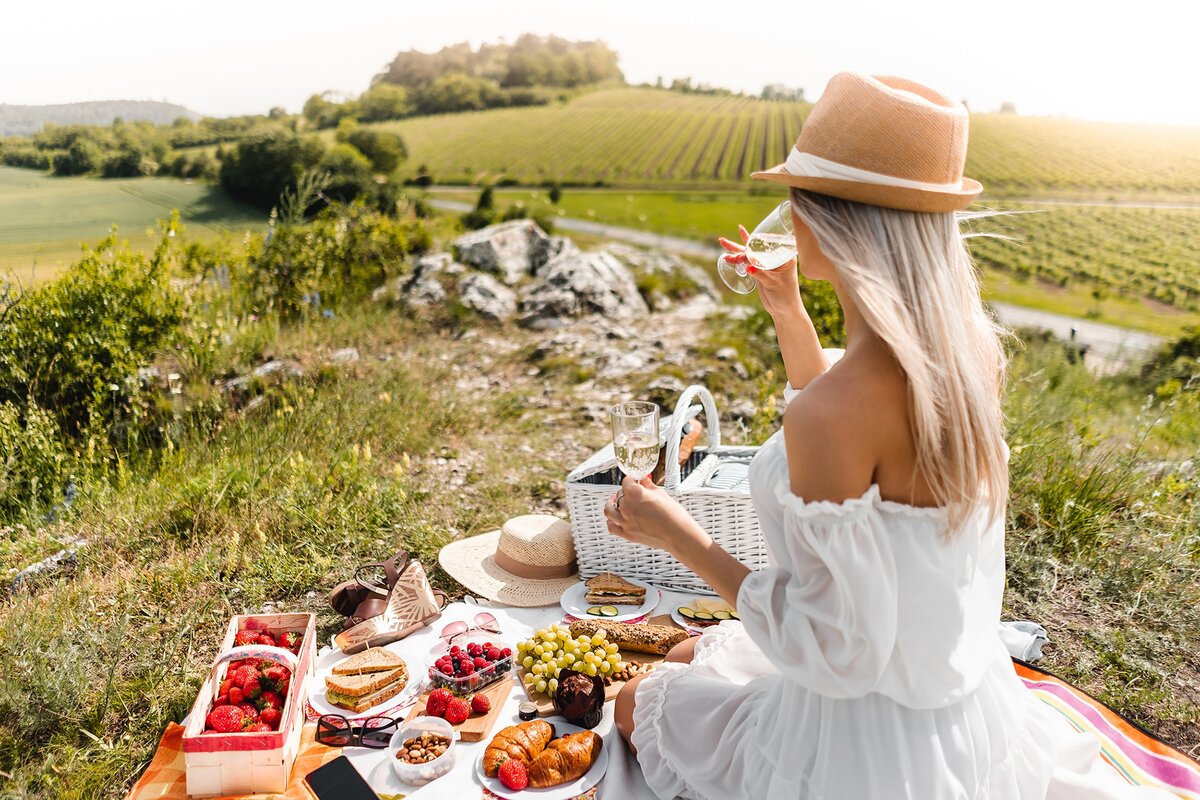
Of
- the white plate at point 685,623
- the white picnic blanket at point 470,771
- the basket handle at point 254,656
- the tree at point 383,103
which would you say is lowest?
the white picnic blanket at point 470,771

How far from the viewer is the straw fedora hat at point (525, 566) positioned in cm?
392

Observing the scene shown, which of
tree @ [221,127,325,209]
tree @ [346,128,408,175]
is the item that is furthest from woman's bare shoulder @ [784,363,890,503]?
tree @ [346,128,408,175]

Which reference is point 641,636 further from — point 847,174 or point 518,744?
point 847,174

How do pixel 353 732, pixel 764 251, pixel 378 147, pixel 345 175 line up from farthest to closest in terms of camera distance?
pixel 378 147 < pixel 345 175 < pixel 353 732 < pixel 764 251

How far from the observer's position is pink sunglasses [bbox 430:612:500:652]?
11.6ft

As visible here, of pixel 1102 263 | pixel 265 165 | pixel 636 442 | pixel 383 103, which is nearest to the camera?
pixel 636 442

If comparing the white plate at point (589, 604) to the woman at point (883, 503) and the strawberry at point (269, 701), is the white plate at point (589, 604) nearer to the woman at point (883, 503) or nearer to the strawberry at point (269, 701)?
the strawberry at point (269, 701)

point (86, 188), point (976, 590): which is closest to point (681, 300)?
point (86, 188)

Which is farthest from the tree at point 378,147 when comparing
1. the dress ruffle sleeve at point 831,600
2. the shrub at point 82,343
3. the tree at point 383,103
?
the dress ruffle sleeve at point 831,600

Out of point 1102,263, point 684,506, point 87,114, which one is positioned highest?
point 87,114

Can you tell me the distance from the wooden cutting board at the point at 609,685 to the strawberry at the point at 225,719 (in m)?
1.06

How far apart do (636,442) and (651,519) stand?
34cm

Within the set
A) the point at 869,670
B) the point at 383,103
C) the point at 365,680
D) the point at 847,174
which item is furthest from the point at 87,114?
the point at 869,670

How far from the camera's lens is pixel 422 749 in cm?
279
